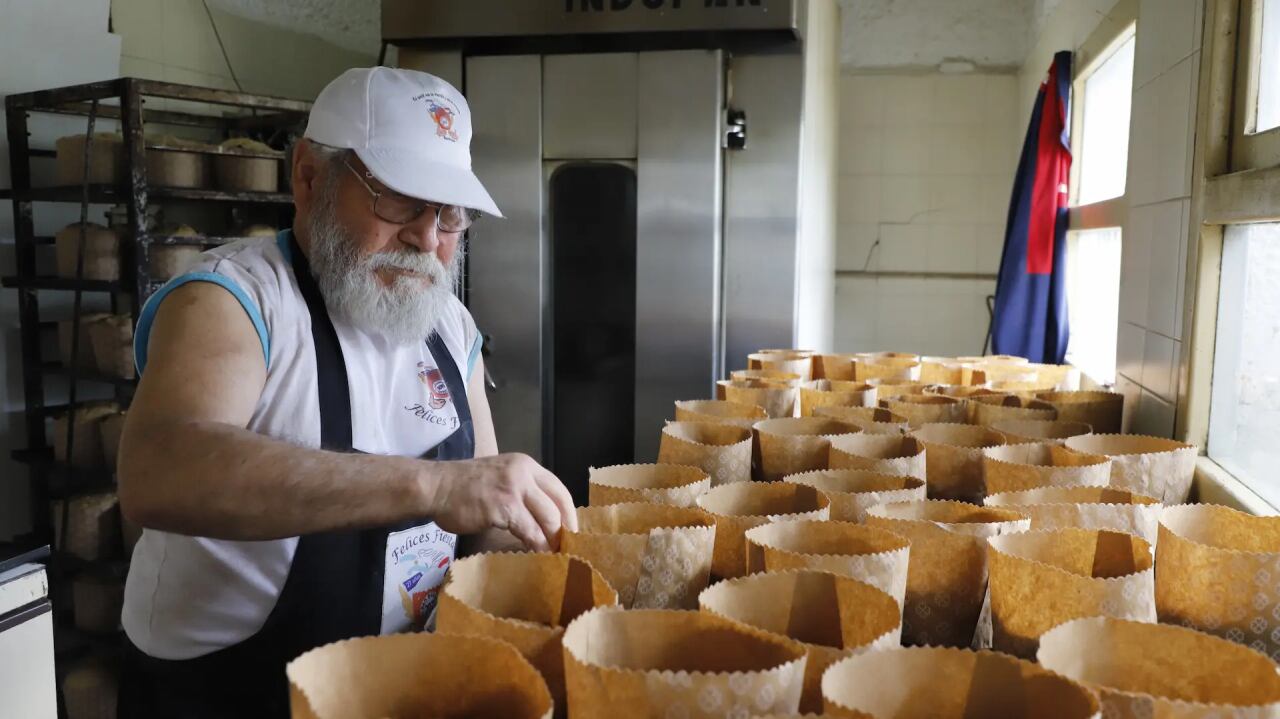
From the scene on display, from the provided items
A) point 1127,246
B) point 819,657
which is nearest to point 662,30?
point 1127,246

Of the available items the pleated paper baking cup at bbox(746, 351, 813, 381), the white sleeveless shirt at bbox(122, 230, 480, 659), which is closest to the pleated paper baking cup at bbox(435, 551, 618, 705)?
the white sleeveless shirt at bbox(122, 230, 480, 659)

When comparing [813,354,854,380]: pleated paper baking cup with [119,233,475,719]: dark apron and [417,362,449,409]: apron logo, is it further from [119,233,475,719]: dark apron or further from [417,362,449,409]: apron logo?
[119,233,475,719]: dark apron

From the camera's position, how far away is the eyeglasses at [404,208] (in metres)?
1.50

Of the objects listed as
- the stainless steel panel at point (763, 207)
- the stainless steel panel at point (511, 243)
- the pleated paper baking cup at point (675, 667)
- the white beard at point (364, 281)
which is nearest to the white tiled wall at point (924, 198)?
the stainless steel panel at point (763, 207)

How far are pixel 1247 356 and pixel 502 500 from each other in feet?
5.20

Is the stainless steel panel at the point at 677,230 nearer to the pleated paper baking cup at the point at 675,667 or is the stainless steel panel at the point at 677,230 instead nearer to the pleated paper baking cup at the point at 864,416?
the pleated paper baking cup at the point at 864,416

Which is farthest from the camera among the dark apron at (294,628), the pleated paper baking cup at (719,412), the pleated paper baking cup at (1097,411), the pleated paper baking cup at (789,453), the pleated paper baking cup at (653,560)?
the pleated paper baking cup at (1097,411)

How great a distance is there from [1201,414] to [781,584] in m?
1.41

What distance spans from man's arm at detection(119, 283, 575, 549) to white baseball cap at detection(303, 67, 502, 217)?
0.45 metres

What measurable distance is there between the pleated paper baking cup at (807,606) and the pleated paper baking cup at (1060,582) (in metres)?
0.14

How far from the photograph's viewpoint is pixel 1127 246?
2.53 m

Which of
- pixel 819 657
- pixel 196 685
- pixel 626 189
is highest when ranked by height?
pixel 626 189

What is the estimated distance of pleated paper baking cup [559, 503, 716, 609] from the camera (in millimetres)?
1080

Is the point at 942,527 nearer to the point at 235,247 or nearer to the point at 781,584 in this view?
the point at 781,584
